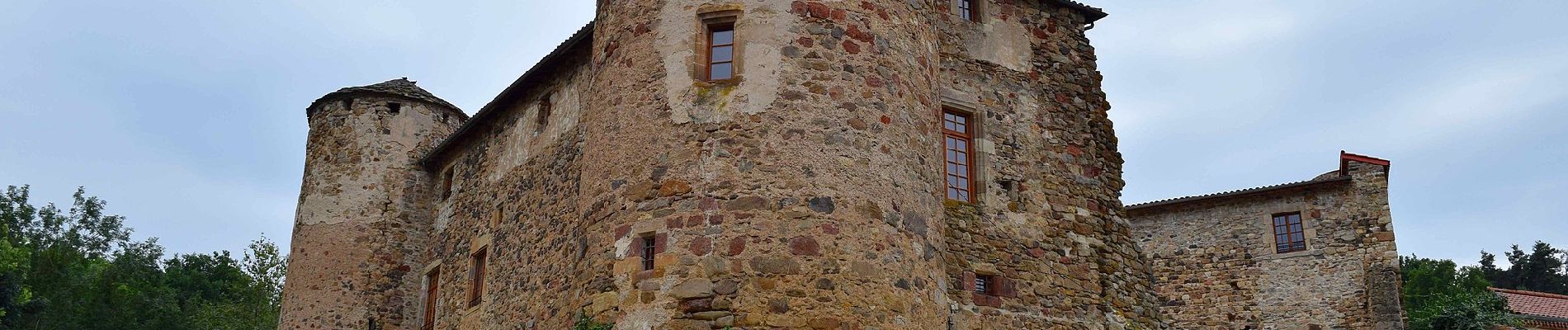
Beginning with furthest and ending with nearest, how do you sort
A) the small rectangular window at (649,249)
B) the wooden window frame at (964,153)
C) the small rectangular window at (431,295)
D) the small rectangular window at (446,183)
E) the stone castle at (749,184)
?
the small rectangular window at (446,183) → the small rectangular window at (431,295) → the wooden window frame at (964,153) → the small rectangular window at (649,249) → the stone castle at (749,184)

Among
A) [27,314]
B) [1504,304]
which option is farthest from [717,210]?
[27,314]

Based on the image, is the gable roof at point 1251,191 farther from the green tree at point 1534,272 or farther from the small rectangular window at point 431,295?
the green tree at point 1534,272

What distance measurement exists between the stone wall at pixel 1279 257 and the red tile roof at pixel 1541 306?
6607 millimetres

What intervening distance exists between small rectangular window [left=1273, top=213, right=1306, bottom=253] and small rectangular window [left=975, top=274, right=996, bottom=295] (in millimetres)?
11566

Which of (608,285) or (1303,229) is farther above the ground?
(1303,229)

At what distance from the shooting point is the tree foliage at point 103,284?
90.1 feet

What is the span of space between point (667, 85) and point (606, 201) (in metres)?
1.13

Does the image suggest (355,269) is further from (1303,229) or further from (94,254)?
(94,254)

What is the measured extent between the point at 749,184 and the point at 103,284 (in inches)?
1176

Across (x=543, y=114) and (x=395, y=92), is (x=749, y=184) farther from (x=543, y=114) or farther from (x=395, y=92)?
(x=395, y=92)

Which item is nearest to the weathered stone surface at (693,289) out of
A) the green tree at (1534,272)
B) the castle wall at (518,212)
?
the castle wall at (518,212)

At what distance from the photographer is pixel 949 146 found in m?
13.2

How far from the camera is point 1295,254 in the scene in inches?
859

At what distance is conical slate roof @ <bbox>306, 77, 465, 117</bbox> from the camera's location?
20516mm
